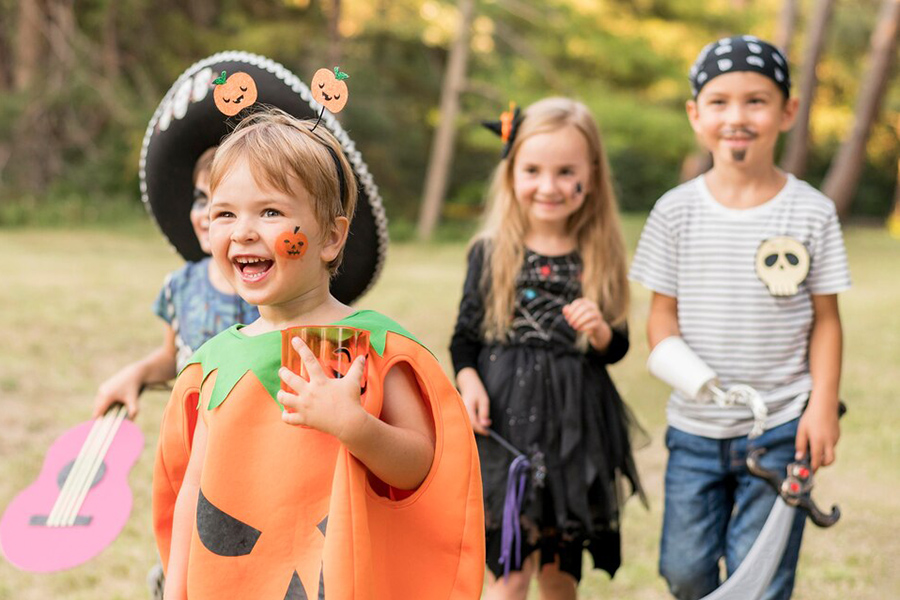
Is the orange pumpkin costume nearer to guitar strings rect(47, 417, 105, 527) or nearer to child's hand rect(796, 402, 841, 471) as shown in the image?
guitar strings rect(47, 417, 105, 527)

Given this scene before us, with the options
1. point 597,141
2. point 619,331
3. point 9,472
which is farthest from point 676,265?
point 9,472

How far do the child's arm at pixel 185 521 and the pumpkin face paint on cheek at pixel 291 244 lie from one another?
14.6 inches

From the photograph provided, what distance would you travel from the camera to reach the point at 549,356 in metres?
2.99

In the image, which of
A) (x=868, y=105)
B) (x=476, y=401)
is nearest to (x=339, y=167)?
(x=476, y=401)

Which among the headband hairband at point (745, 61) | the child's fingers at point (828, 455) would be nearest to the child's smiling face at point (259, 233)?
the headband hairband at point (745, 61)

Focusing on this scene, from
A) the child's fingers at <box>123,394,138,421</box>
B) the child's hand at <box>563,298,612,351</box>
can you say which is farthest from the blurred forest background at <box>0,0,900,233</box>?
the child's hand at <box>563,298,612,351</box>

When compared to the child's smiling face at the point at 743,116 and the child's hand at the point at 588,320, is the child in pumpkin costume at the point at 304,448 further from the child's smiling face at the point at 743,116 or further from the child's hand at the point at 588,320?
the child's smiling face at the point at 743,116

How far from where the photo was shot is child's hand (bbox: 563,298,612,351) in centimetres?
282

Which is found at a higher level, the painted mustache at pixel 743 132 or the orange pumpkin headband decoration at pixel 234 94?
the painted mustache at pixel 743 132

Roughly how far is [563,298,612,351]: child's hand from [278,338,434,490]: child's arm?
1.06 metres

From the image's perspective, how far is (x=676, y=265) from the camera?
299cm

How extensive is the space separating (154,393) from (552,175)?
167 inches

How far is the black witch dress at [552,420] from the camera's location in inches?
116

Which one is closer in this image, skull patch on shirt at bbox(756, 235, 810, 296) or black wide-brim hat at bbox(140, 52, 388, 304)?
black wide-brim hat at bbox(140, 52, 388, 304)
